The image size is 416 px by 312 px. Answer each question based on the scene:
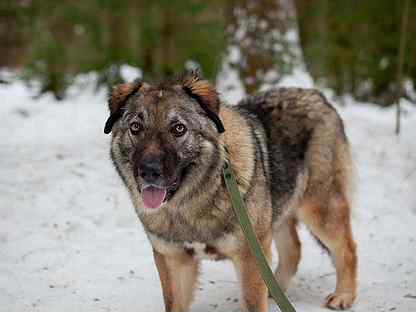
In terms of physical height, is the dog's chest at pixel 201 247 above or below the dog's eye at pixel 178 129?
below

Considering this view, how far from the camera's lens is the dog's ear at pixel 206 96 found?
3771 mm

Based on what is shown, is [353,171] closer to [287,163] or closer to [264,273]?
[287,163]

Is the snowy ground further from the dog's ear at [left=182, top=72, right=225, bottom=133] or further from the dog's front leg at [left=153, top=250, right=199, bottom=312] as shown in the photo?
A: the dog's ear at [left=182, top=72, right=225, bottom=133]

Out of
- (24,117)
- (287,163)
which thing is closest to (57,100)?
(24,117)

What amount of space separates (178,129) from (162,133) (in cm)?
12

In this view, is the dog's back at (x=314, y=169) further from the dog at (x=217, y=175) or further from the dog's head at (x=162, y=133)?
the dog's head at (x=162, y=133)

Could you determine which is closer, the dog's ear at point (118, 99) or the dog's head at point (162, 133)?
the dog's head at point (162, 133)

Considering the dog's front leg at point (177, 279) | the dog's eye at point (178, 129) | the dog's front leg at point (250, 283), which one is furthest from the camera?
the dog's front leg at point (177, 279)

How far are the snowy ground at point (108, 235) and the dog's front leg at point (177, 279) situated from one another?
35 centimetres

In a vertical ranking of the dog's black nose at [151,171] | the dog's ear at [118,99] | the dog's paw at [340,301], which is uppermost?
the dog's ear at [118,99]

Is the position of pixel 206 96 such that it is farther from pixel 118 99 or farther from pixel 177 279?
pixel 177 279

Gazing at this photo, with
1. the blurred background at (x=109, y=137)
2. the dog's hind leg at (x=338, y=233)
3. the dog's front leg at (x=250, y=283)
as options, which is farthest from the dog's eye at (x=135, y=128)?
the dog's hind leg at (x=338, y=233)

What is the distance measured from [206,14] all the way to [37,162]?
26.4 ft

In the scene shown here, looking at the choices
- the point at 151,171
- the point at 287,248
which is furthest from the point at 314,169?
the point at 151,171
